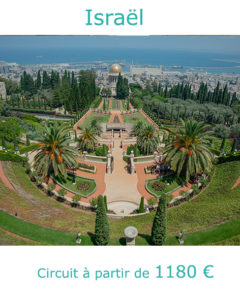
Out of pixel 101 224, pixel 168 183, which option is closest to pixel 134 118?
pixel 168 183

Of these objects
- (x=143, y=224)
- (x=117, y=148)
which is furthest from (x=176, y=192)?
(x=117, y=148)

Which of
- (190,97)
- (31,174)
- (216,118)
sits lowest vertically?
(31,174)

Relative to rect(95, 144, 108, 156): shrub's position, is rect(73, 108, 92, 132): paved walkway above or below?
above

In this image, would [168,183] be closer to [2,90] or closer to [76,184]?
[76,184]

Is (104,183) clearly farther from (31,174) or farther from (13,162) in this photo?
(13,162)

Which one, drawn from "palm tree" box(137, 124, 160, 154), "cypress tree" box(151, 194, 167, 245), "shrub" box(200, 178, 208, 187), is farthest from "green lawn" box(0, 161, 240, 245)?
"palm tree" box(137, 124, 160, 154)

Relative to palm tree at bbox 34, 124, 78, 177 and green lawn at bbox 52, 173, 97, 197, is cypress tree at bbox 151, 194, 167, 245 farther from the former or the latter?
palm tree at bbox 34, 124, 78, 177
